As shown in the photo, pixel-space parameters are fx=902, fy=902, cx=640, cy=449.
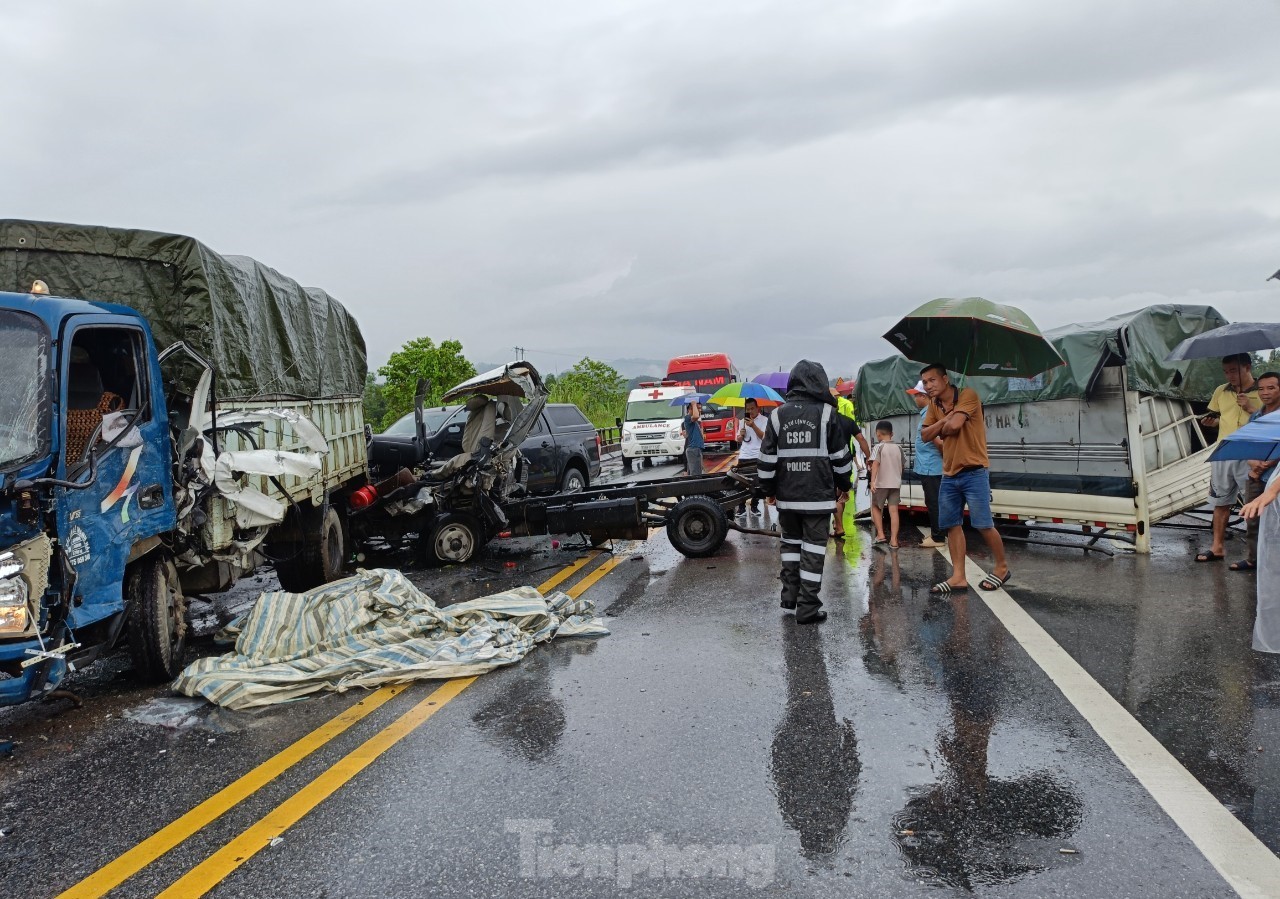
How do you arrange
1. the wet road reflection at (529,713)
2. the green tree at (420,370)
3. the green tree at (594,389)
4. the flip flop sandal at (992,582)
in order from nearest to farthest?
the wet road reflection at (529,713) → the flip flop sandal at (992,582) → the green tree at (420,370) → the green tree at (594,389)

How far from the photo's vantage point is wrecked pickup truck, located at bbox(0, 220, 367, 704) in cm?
451

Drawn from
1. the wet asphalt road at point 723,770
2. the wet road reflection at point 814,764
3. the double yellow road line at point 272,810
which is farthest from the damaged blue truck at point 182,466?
the wet road reflection at point 814,764

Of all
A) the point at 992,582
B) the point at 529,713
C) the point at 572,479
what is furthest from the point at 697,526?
the point at 529,713

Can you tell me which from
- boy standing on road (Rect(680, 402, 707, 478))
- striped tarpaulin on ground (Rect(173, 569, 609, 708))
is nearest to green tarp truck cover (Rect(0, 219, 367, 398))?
striped tarpaulin on ground (Rect(173, 569, 609, 708))

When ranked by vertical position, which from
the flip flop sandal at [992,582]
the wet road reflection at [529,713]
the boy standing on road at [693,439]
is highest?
the boy standing on road at [693,439]

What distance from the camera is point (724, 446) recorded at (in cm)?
2512

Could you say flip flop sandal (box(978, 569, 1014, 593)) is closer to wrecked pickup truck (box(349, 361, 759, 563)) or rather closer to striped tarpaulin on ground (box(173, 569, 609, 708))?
wrecked pickup truck (box(349, 361, 759, 563))

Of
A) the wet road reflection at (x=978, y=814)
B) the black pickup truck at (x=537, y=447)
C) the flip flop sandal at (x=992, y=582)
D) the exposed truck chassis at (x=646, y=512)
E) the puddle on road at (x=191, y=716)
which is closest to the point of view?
the wet road reflection at (x=978, y=814)

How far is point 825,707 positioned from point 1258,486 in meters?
5.36

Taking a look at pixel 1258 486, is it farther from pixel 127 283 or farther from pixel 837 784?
pixel 127 283

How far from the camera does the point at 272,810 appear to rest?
12.1 feet

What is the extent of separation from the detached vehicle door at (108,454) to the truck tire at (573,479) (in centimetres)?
785

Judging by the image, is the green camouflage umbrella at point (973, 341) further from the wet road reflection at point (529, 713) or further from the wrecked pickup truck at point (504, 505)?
the wet road reflection at point (529, 713)

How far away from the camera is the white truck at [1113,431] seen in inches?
343
